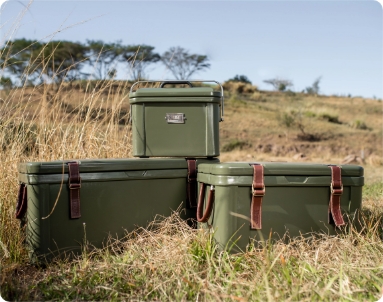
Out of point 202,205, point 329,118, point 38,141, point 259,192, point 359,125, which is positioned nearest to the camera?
point 259,192

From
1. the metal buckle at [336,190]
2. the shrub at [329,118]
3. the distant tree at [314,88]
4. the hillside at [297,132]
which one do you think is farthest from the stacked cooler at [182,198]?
the distant tree at [314,88]

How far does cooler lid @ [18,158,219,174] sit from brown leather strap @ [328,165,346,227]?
93 cm

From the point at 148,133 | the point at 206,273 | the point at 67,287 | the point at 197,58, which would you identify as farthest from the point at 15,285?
the point at 197,58

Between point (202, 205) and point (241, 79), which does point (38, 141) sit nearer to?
point (202, 205)

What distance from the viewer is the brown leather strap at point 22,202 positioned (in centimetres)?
304

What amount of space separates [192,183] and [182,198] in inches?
5.2

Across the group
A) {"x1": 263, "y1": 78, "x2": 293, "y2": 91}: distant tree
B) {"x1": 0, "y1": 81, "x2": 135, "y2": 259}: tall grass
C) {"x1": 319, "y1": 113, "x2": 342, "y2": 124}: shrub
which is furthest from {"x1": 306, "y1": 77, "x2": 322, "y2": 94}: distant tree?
{"x1": 0, "y1": 81, "x2": 135, "y2": 259}: tall grass

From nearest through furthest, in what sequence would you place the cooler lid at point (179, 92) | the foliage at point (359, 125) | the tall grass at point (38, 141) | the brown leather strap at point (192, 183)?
the tall grass at point (38, 141) < the brown leather strap at point (192, 183) < the cooler lid at point (179, 92) < the foliage at point (359, 125)

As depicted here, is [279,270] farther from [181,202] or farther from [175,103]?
[175,103]

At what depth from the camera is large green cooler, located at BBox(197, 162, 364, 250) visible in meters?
2.93

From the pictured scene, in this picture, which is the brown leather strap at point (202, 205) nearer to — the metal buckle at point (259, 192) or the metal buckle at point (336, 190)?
the metal buckle at point (259, 192)

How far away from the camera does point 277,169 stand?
2998 mm

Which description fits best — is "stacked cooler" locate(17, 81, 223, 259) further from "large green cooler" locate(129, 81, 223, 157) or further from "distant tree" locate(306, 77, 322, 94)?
"distant tree" locate(306, 77, 322, 94)

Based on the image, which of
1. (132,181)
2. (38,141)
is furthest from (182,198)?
(38,141)
